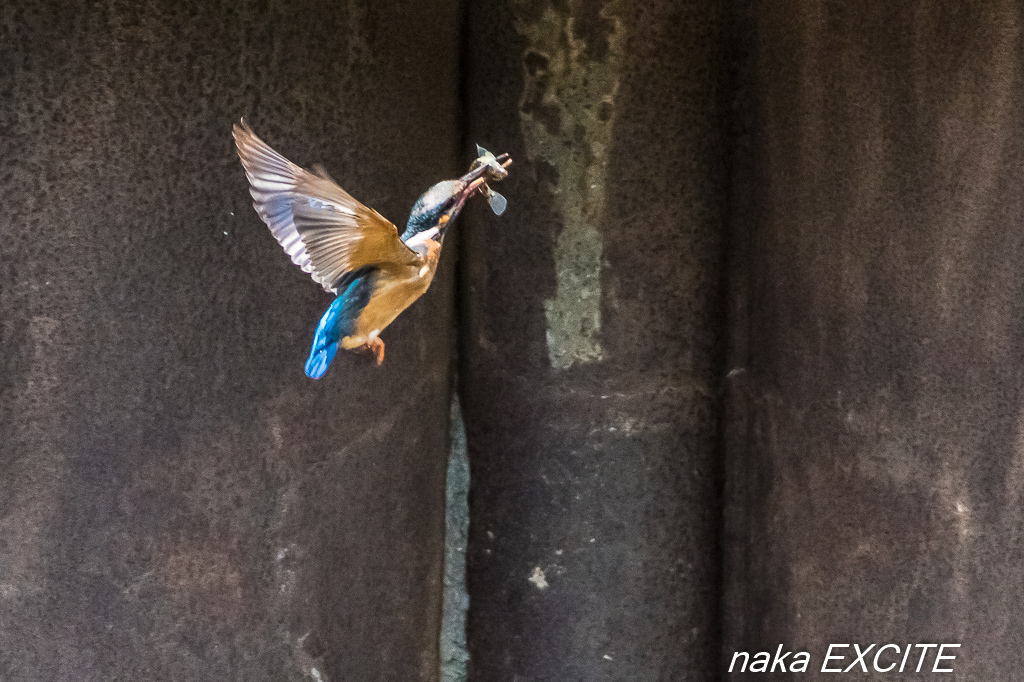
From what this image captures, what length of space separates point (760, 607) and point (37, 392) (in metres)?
0.80

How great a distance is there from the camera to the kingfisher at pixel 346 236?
430 mm

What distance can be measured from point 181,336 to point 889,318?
698mm

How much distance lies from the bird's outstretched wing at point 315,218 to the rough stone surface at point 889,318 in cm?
64

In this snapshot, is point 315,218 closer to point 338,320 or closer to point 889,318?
point 338,320

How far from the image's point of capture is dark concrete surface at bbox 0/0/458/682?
723 millimetres

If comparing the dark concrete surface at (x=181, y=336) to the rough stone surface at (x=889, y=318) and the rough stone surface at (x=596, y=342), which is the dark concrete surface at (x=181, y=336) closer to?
the rough stone surface at (x=596, y=342)

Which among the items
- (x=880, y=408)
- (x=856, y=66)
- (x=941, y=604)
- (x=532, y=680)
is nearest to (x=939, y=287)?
(x=880, y=408)

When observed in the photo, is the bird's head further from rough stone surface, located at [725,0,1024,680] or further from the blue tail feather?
rough stone surface, located at [725,0,1024,680]

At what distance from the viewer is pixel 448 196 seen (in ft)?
1.56

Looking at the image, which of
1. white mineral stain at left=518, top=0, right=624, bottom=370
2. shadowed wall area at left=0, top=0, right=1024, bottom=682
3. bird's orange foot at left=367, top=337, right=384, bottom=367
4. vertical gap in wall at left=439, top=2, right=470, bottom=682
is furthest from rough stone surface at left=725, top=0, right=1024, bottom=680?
bird's orange foot at left=367, top=337, right=384, bottom=367

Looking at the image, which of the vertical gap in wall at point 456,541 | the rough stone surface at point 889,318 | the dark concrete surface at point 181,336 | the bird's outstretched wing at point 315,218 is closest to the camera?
the bird's outstretched wing at point 315,218

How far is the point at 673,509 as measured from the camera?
107cm

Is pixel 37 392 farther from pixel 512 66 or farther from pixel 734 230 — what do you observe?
pixel 734 230

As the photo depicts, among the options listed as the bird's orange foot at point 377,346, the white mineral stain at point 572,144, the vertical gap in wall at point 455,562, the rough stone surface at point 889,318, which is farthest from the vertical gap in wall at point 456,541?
the bird's orange foot at point 377,346
